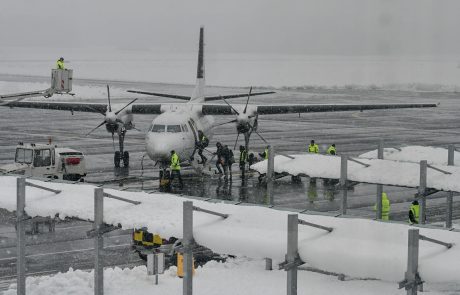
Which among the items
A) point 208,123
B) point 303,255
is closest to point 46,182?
point 303,255

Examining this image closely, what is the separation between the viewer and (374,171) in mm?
23078

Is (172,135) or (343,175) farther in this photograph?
(172,135)

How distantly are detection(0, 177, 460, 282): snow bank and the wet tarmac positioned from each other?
5109mm

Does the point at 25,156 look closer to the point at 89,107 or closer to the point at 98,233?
the point at 89,107

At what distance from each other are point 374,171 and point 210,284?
625cm

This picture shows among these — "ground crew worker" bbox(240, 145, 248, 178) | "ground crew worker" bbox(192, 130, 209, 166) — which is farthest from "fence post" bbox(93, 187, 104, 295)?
"ground crew worker" bbox(192, 130, 209, 166)

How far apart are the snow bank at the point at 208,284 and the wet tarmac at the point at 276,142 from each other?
1941 mm

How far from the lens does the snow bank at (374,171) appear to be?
72.7 ft

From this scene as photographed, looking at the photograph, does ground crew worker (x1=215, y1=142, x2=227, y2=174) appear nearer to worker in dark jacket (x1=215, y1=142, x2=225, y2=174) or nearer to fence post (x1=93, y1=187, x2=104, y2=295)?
worker in dark jacket (x1=215, y1=142, x2=225, y2=174)

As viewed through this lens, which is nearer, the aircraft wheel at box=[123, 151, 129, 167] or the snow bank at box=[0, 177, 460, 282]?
the snow bank at box=[0, 177, 460, 282]

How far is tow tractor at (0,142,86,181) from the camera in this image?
109ft

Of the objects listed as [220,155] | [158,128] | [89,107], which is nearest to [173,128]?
[158,128]

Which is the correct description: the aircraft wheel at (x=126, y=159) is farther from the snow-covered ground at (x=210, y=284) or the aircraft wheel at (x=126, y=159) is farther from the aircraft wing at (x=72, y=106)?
the snow-covered ground at (x=210, y=284)

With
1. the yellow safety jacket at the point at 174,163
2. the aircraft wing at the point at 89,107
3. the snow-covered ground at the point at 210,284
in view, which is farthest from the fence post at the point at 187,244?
the aircraft wing at the point at 89,107
